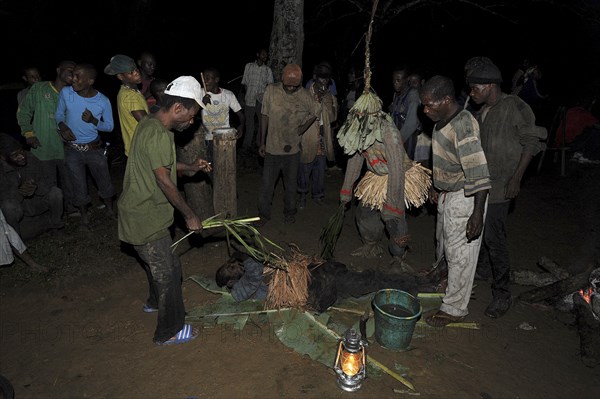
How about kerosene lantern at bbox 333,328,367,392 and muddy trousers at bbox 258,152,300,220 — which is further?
muddy trousers at bbox 258,152,300,220

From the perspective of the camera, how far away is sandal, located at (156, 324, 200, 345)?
13.0 ft

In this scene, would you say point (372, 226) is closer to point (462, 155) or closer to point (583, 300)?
Result: point (462, 155)

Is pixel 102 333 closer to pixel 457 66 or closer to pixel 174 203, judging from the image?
pixel 174 203

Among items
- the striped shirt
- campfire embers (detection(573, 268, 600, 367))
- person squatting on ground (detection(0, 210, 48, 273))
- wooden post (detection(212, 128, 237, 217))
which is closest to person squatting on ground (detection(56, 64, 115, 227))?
person squatting on ground (detection(0, 210, 48, 273))

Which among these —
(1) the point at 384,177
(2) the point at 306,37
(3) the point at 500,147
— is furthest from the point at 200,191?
(2) the point at 306,37

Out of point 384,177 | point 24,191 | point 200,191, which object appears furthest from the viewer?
point 200,191

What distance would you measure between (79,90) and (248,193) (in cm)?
326

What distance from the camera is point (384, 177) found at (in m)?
4.88

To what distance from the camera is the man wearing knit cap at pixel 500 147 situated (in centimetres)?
412

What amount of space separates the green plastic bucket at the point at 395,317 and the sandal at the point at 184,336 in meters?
1.72

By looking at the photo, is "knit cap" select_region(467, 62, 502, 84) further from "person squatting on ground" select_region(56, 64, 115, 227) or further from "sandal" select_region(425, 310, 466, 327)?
"person squatting on ground" select_region(56, 64, 115, 227)

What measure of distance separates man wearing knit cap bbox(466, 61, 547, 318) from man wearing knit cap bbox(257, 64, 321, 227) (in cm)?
246

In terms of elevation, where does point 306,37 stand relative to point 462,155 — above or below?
above

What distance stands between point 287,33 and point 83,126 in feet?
14.6
